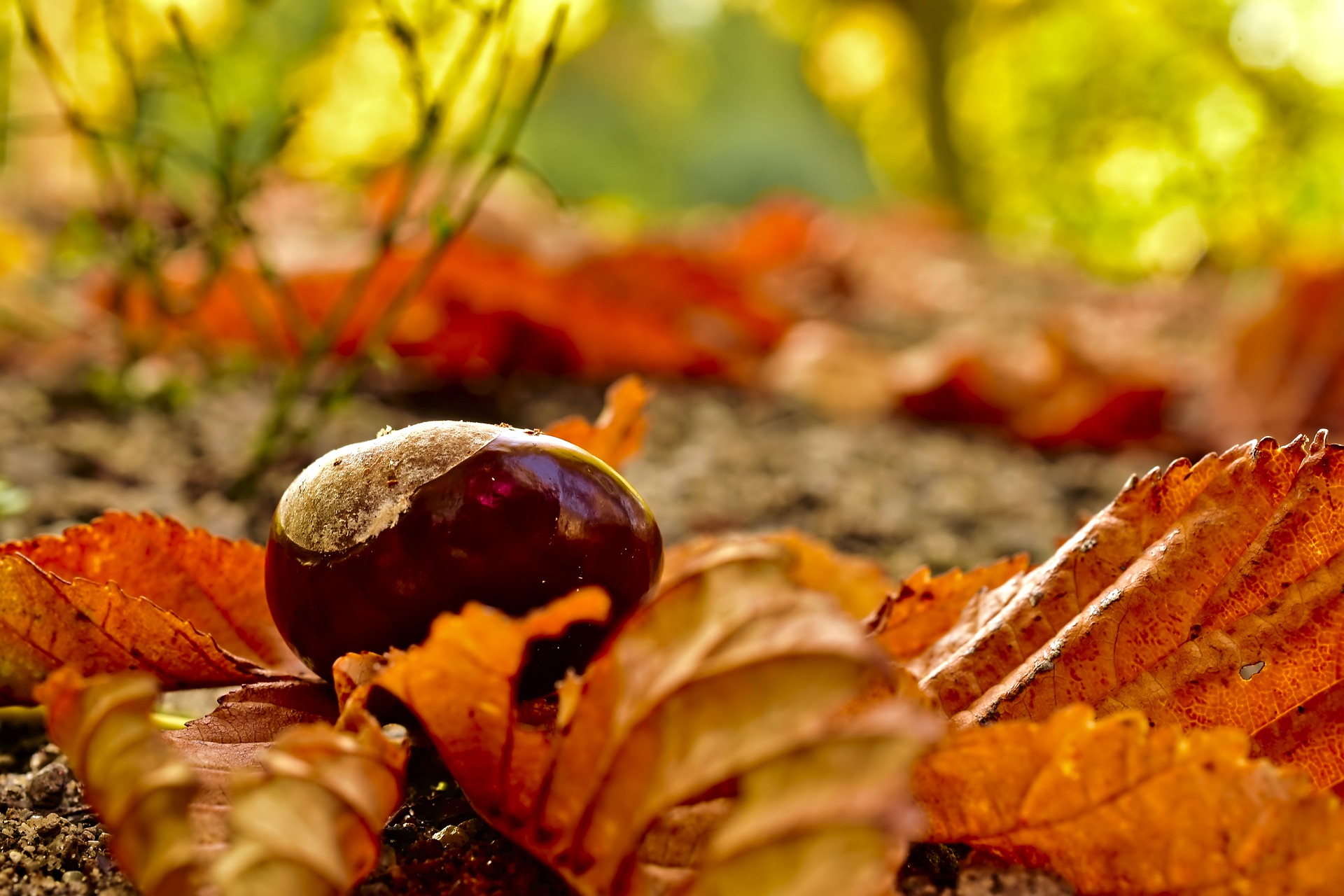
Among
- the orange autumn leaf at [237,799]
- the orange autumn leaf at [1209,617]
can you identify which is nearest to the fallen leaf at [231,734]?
the orange autumn leaf at [237,799]

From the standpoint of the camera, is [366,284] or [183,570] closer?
[183,570]

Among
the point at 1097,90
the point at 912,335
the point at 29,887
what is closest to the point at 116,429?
the point at 29,887

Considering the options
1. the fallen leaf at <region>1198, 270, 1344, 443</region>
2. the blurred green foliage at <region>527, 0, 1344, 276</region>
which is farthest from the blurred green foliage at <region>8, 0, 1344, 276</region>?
the fallen leaf at <region>1198, 270, 1344, 443</region>

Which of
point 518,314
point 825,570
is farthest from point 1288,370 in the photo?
point 825,570

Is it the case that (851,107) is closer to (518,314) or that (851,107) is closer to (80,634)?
(518,314)

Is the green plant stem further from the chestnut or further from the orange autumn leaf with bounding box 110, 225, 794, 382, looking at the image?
the chestnut

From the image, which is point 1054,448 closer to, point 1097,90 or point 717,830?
point 717,830
